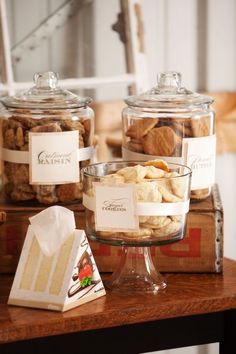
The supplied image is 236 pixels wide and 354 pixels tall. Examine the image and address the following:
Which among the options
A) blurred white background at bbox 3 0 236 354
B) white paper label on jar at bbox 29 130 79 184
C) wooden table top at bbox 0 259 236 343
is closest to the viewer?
wooden table top at bbox 0 259 236 343

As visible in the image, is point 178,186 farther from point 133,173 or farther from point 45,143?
point 45,143

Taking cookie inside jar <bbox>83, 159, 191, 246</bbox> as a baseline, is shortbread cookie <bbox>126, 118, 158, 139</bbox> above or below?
above

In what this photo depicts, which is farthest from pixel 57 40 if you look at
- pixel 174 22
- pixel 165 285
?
pixel 165 285

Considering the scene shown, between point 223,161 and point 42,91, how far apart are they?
1.96 meters

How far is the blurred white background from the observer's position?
3064mm

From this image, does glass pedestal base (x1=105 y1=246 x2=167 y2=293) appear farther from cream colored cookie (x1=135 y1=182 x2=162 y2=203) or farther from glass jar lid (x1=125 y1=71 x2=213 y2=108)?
glass jar lid (x1=125 y1=71 x2=213 y2=108)

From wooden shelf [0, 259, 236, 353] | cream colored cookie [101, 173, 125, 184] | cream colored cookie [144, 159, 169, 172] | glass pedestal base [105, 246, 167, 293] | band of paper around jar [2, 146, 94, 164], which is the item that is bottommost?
wooden shelf [0, 259, 236, 353]

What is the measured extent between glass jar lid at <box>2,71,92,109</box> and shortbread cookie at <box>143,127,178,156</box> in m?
0.13

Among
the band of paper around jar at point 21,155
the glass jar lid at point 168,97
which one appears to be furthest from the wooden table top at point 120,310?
the glass jar lid at point 168,97

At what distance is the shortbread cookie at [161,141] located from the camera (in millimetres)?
1484

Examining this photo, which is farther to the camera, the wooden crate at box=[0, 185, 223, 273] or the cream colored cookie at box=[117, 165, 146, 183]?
the wooden crate at box=[0, 185, 223, 273]

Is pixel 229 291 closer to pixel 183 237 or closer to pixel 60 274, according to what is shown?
pixel 183 237

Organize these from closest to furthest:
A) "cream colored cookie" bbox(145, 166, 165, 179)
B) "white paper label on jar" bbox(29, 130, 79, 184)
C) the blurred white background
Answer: "cream colored cookie" bbox(145, 166, 165, 179) → "white paper label on jar" bbox(29, 130, 79, 184) → the blurred white background

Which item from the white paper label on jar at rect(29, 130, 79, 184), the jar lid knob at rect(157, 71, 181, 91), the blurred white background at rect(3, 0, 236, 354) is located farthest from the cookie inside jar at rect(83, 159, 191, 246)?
the blurred white background at rect(3, 0, 236, 354)
